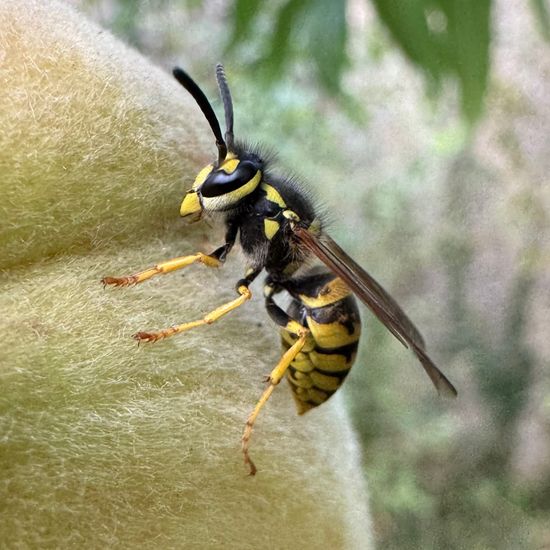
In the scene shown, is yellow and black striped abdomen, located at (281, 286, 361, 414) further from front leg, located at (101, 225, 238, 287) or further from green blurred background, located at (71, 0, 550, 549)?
green blurred background, located at (71, 0, 550, 549)

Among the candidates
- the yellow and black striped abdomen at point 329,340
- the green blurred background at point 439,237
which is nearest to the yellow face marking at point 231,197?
the yellow and black striped abdomen at point 329,340

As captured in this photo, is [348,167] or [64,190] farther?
[348,167]

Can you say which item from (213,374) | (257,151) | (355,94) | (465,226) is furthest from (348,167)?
(213,374)

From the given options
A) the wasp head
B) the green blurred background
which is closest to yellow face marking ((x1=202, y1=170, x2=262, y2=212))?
the wasp head

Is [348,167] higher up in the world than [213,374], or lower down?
lower down

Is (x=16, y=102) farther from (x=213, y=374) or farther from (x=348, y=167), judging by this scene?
(x=348, y=167)
